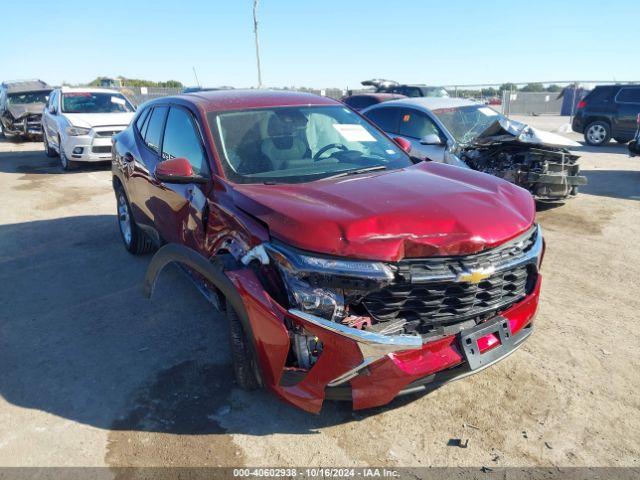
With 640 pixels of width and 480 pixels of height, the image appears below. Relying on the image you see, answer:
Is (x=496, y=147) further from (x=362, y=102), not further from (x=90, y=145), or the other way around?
(x=90, y=145)

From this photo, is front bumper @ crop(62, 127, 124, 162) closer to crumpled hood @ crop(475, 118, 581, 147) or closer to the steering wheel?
crumpled hood @ crop(475, 118, 581, 147)

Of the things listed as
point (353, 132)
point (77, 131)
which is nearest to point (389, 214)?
point (353, 132)

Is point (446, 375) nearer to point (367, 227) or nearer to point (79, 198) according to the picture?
point (367, 227)

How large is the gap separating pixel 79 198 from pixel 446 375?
8.07 meters

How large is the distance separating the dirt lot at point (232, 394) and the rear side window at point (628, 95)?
1063 cm

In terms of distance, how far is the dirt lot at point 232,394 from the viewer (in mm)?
2604

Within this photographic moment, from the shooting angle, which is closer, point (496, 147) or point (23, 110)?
point (496, 147)

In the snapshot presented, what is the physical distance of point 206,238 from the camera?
328 centimetres

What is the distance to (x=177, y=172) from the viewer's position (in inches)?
126

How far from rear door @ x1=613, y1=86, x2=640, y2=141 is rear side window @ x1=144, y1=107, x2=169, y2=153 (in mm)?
13591

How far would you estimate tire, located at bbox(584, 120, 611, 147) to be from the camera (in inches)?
558

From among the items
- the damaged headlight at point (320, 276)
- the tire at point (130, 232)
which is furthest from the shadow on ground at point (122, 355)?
the damaged headlight at point (320, 276)

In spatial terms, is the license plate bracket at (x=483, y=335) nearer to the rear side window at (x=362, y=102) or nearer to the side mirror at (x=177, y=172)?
the side mirror at (x=177, y=172)

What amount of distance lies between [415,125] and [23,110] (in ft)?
48.1
